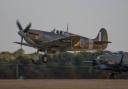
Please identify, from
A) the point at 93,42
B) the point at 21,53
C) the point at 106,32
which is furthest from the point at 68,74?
the point at 21,53

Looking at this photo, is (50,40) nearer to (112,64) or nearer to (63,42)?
(63,42)

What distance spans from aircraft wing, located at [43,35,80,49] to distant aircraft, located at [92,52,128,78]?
599 centimetres

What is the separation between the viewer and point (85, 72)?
36.5 m

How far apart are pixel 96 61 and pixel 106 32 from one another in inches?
695

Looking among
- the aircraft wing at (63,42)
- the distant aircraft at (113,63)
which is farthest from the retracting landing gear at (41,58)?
the distant aircraft at (113,63)

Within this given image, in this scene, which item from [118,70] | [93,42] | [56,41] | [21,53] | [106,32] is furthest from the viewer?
[21,53]

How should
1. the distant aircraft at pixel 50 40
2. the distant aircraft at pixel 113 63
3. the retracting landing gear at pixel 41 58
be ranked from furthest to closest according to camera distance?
the distant aircraft at pixel 50 40 → the retracting landing gear at pixel 41 58 → the distant aircraft at pixel 113 63

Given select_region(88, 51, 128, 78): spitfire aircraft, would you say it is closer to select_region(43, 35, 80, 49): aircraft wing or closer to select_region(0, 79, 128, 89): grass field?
select_region(43, 35, 80, 49): aircraft wing

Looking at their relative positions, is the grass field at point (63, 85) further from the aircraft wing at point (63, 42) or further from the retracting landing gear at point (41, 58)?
the retracting landing gear at point (41, 58)

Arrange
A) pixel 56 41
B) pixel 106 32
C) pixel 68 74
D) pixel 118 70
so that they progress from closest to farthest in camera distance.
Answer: pixel 118 70
pixel 68 74
pixel 56 41
pixel 106 32

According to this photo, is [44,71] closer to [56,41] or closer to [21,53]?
[56,41]

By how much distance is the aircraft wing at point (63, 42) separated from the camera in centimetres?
4000

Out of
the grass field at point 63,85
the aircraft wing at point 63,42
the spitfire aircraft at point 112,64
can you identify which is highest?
the aircraft wing at point 63,42

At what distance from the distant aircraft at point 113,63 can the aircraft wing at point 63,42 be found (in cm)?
599
